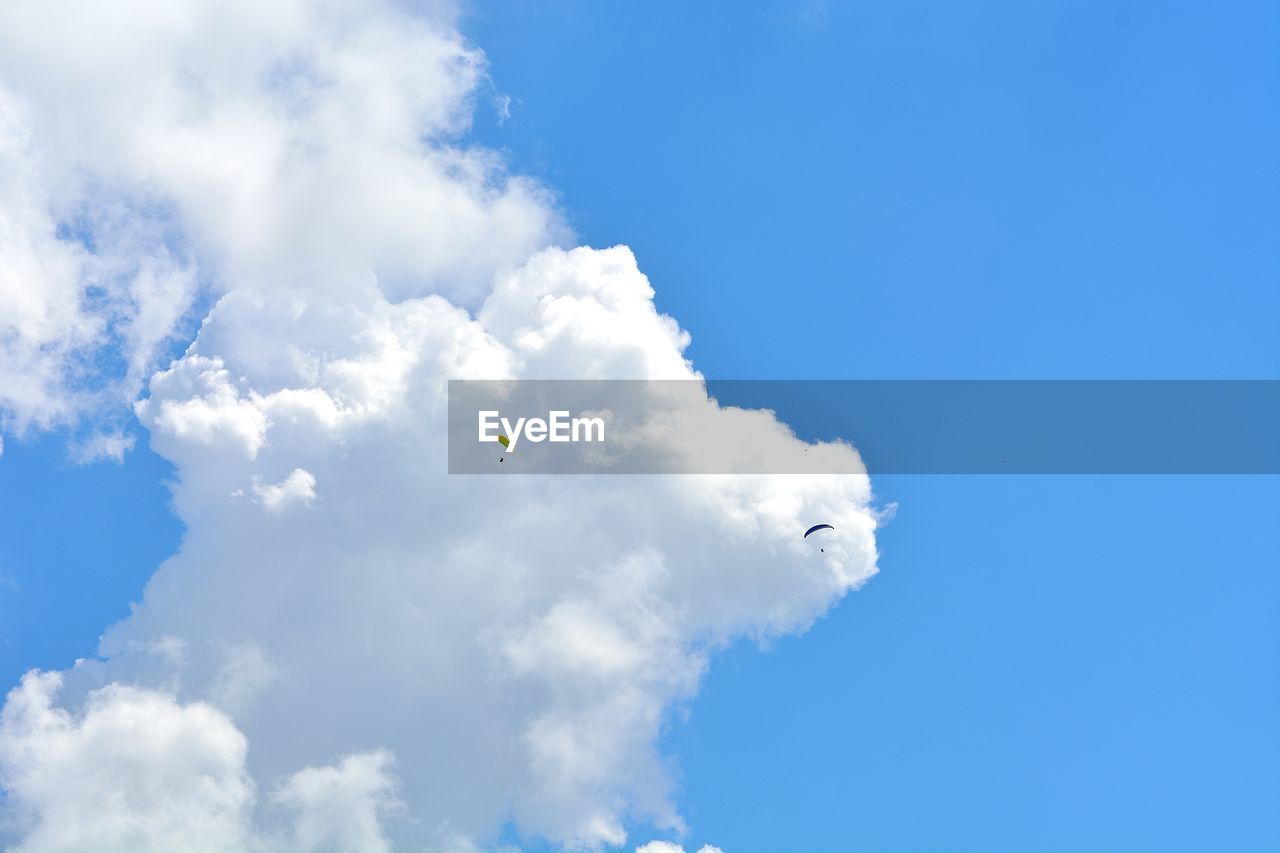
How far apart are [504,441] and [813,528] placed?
245ft

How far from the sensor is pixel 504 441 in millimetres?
169125

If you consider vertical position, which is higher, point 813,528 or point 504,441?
point 504,441

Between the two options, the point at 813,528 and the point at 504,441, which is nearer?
the point at 504,441

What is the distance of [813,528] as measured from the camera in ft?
596
